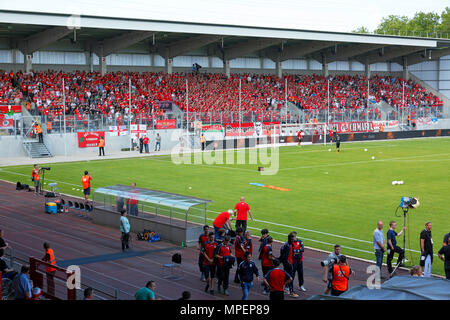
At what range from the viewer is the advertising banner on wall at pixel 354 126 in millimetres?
70688

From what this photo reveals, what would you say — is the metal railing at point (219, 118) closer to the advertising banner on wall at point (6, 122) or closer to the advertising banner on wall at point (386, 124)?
the advertising banner on wall at point (6, 122)

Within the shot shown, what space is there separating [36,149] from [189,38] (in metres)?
25.2

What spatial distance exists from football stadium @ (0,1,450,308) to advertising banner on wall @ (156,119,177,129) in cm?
16

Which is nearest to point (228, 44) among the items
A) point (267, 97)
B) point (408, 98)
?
point (267, 97)

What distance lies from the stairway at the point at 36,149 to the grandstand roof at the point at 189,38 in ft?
34.0

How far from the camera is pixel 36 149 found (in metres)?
48.9

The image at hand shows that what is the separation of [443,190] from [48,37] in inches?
1541

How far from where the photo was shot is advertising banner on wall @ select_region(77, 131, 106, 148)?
51.8m

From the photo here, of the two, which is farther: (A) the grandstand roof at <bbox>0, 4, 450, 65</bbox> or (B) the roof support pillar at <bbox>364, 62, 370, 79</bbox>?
(B) the roof support pillar at <bbox>364, 62, 370, 79</bbox>

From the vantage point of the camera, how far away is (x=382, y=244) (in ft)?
55.0

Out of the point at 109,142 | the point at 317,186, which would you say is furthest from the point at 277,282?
the point at 109,142

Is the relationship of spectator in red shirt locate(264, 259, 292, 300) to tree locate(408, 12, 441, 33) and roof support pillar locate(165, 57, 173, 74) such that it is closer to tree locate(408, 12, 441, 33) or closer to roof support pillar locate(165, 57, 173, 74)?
roof support pillar locate(165, 57, 173, 74)

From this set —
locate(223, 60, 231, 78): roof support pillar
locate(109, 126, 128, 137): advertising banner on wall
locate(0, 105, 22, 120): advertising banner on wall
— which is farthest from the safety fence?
locate(223, 60, 231, 78): roof support pillar
